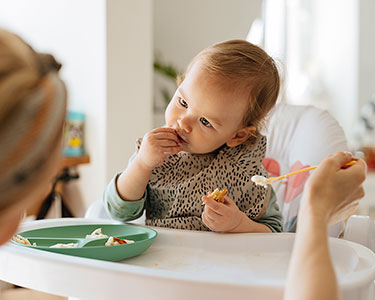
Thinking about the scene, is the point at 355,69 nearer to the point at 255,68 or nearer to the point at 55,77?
the point at 255,68

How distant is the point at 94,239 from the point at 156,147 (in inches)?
9.1

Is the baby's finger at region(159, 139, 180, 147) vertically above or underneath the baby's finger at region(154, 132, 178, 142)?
underneath

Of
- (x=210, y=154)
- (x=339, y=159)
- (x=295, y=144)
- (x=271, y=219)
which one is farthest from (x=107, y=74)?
(x=339, y=159)

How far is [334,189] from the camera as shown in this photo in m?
0.69

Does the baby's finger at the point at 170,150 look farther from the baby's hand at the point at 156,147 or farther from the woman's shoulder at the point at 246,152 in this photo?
the woman's shoulder at the point at 246,152

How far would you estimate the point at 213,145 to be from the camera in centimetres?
109

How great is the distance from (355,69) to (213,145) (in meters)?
4.00

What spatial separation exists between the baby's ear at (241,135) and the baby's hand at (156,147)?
0.16 metres

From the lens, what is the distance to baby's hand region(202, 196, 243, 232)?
981 mm

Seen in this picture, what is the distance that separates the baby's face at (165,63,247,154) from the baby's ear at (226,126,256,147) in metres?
0.04

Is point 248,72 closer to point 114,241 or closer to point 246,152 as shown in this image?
point 246,152

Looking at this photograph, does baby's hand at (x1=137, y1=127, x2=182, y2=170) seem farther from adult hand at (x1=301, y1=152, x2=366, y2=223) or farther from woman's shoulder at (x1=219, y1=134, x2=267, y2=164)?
adult hand at (x1=301, y1=152, x2=366, y2=223)

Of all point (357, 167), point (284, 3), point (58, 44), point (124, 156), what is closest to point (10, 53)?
point (357, 167)

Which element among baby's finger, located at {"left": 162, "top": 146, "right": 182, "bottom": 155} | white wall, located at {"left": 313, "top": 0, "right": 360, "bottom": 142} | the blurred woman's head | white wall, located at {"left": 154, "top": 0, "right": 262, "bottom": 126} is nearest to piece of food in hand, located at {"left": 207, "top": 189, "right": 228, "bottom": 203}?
baby's finger, located at {"left": 162, "top": 146, "right": 182, "bottom": 155}
